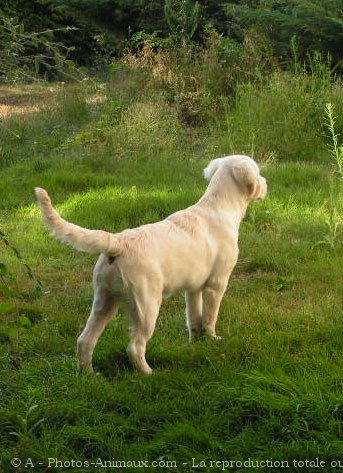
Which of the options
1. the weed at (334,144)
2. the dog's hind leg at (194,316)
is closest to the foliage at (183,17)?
the weed at (334,144)

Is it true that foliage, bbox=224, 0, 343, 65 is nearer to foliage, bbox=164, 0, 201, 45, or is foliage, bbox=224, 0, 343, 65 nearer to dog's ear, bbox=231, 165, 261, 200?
foliage, bbox=164, 0, 201, 45

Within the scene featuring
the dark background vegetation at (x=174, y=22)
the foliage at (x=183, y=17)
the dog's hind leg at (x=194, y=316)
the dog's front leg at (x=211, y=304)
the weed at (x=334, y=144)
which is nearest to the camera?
the dog's front leg at (x=211, y=304)

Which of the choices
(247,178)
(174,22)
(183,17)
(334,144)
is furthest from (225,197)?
(174,22)

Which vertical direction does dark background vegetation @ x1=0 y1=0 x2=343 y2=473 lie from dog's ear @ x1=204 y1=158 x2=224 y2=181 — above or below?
below

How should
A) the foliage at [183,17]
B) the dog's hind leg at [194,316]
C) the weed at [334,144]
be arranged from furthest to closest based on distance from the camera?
the foliage at [183,17] < the weed at [334,144] < the dog's hind leg at [194,316]

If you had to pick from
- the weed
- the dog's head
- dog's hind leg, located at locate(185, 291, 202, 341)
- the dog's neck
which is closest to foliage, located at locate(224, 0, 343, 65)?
the weed

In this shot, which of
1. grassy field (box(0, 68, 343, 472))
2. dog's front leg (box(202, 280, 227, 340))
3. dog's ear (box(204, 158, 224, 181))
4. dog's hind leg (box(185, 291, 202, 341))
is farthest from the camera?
dog's ear (box(204, 158, 224, 181))

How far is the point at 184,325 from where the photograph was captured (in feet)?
18.4

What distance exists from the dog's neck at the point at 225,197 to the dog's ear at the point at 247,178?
4cm

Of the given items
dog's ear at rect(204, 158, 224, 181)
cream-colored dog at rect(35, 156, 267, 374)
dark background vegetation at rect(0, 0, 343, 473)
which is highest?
dog's ear at rect(204, 158, 224, 181)

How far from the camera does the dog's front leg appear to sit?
16.5 ft

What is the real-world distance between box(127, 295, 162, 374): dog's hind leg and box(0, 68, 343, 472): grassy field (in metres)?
0.11

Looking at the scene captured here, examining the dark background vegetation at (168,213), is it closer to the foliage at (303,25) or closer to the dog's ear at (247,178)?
the foliage at (303,25)

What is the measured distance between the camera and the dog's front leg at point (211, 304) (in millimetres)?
5043
